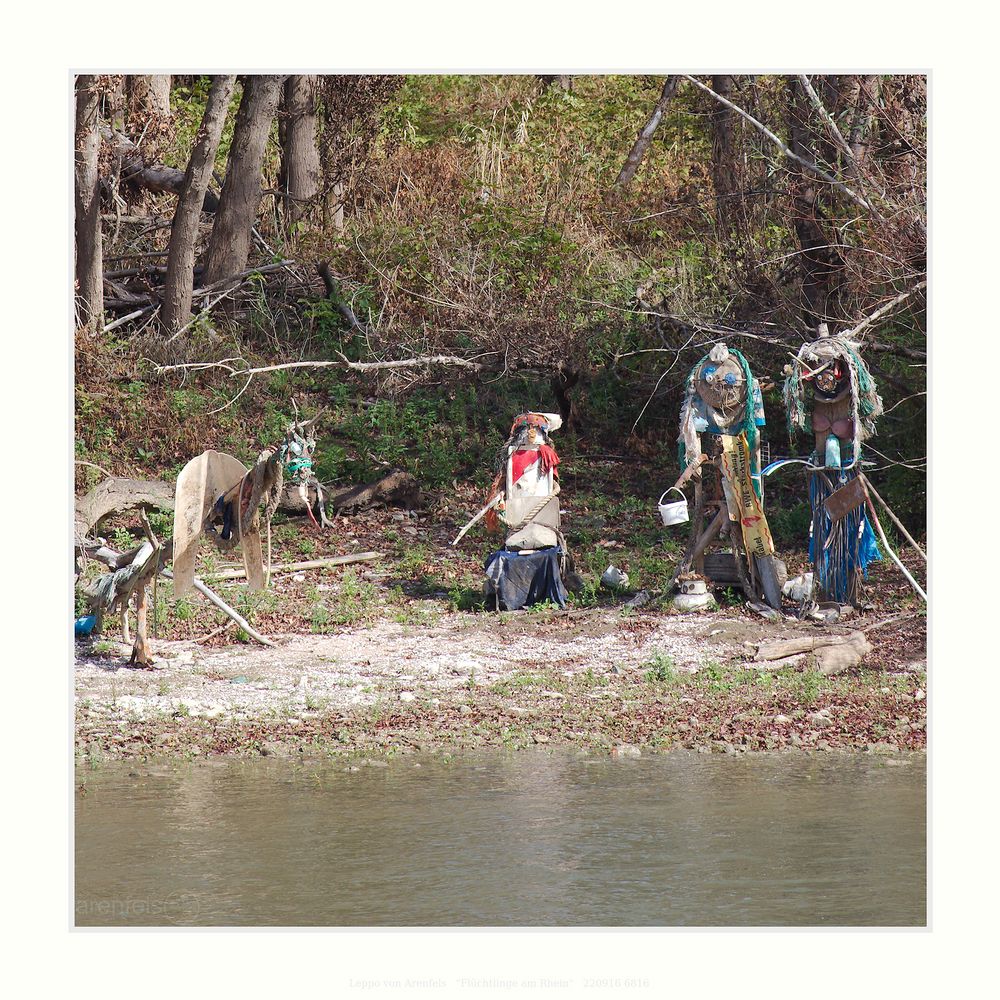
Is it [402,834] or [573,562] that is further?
[573,562]

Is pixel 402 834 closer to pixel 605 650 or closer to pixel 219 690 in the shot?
pixel 219 690

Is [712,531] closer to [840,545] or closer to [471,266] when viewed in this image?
[840,545]

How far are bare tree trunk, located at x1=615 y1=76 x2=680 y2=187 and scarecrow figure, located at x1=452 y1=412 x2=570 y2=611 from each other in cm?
551

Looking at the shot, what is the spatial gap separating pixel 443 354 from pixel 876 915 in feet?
26.9

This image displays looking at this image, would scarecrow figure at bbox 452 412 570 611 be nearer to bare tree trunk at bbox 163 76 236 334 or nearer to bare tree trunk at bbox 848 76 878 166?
bare tree trunk at bbox 848 76 878 166

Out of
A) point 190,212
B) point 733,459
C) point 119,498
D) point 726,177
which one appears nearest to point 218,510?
point 119,498

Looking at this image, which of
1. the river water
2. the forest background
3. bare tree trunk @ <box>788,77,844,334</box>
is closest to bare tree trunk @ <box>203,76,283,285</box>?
the forest background

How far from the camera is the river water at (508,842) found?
557 centimetres

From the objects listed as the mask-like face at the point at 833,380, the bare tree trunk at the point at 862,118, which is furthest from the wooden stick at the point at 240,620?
the bare tree trunk at the point at 862,118

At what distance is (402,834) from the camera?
20.7 ft

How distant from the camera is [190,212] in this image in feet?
44.8

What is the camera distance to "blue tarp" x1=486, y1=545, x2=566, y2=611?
10.0 m

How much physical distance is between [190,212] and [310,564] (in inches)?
175

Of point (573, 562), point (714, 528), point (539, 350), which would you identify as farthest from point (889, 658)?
point (539, 350)
